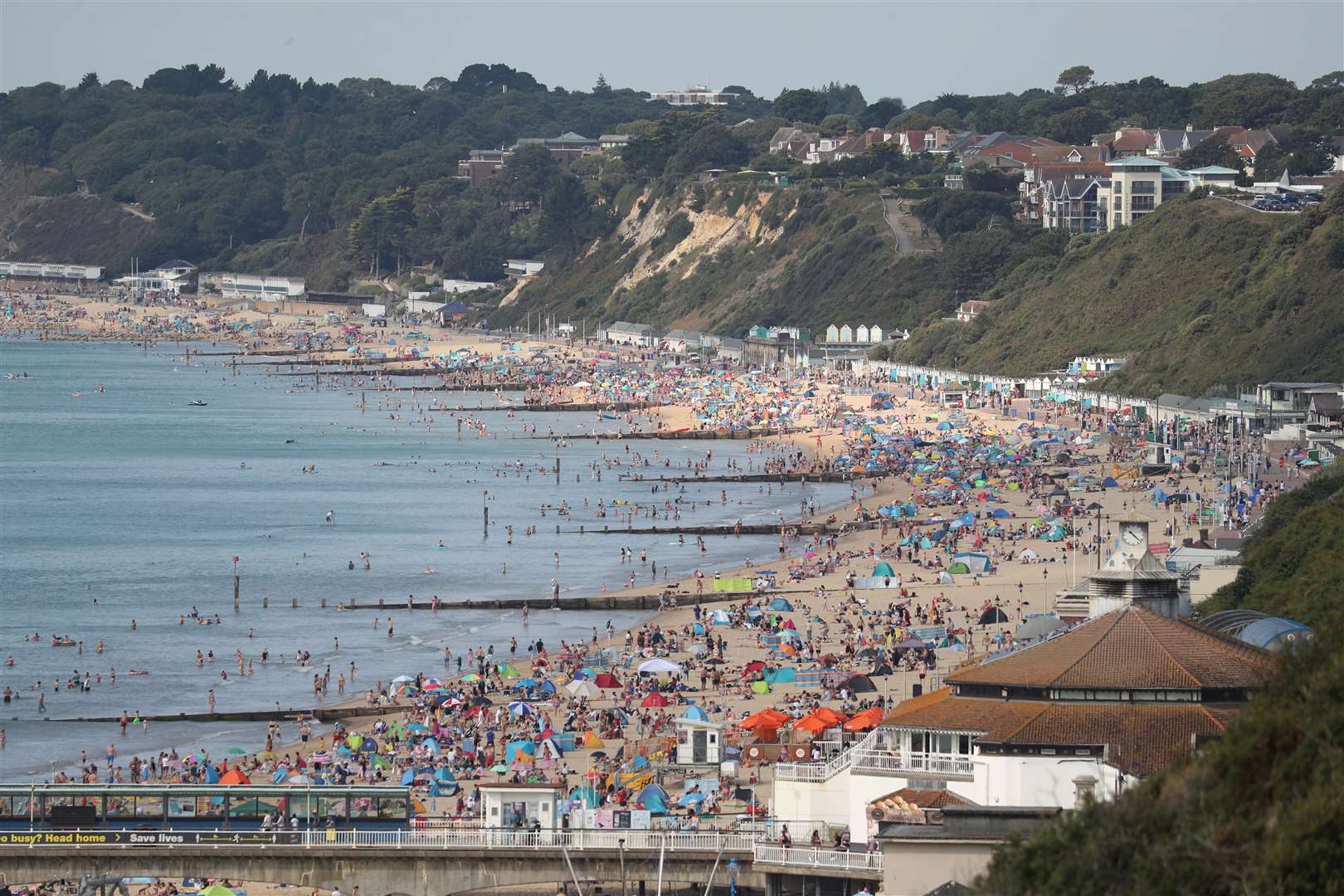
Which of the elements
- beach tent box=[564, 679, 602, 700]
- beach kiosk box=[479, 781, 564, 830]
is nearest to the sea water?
beach tent box=[564, 679, 602, 700]

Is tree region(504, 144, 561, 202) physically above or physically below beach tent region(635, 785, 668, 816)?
above

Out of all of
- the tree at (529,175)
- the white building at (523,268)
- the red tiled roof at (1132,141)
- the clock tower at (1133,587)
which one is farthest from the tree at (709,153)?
the clock tower at (1133,587)

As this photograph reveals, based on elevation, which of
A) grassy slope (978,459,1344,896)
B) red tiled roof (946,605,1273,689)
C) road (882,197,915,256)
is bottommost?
red tiled roof (946,605,1273,689)

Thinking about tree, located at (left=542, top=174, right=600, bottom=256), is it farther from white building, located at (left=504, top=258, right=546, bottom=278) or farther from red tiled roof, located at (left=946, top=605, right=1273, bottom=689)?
red tiled roof, located at (left=946, top=605, right=1273, bottom=689)

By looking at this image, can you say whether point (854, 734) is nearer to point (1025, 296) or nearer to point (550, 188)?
point (1025, 296)

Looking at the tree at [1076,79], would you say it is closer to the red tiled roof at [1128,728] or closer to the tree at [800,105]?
the tree at [800,105]

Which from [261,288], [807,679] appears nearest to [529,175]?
[261,288]
